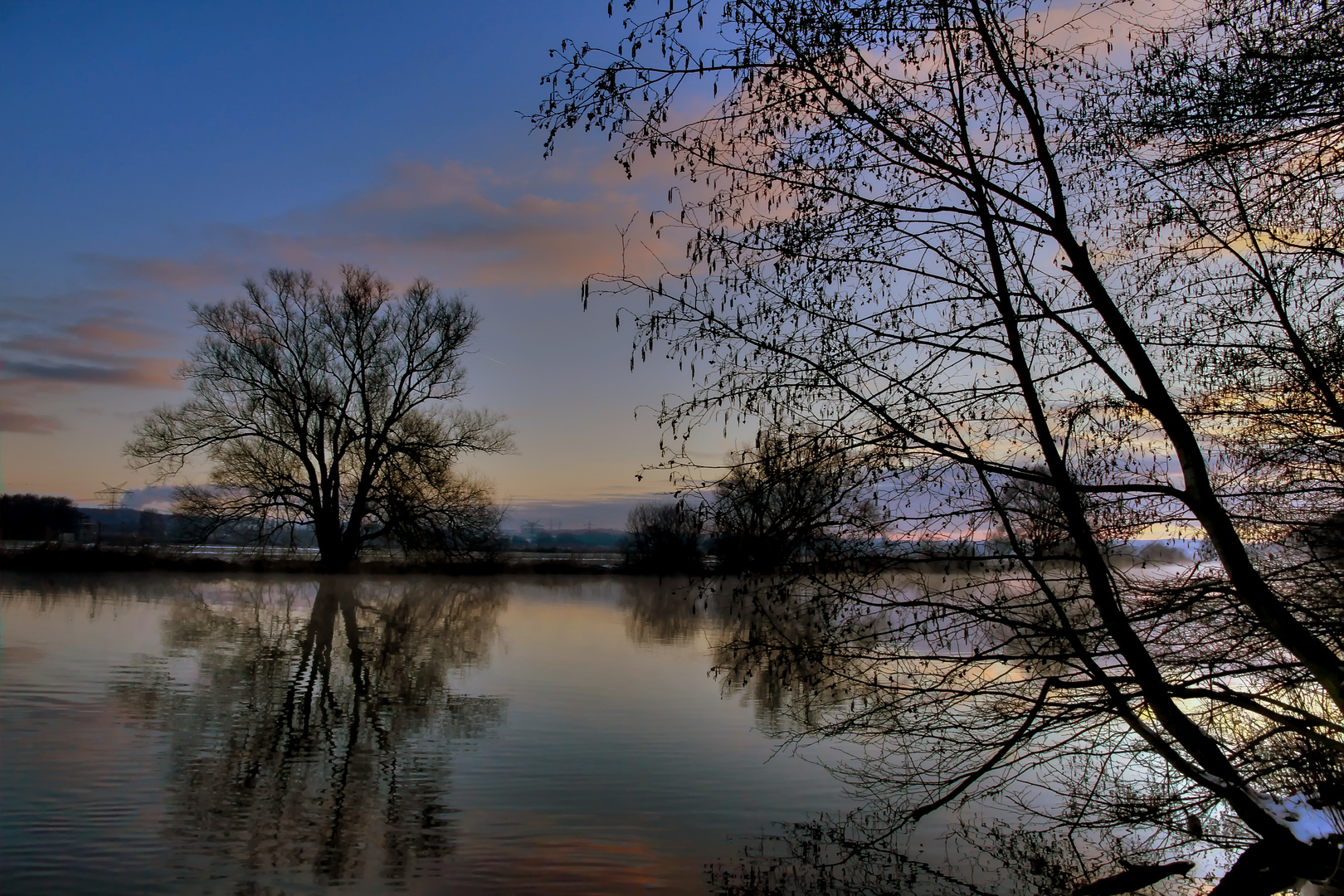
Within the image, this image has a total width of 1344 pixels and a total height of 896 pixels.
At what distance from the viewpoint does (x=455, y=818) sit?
583cm

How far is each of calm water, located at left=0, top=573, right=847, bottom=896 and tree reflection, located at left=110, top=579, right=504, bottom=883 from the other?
0.02 metres

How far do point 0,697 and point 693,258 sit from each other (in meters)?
8.35

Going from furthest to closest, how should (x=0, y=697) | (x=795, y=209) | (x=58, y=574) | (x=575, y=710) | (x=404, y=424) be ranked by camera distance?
(x=404, y=424) → (x=58, y=574) → (x=575, y=710) → (x=0, y=697) → (x=795, y=209)

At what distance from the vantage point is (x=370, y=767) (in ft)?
22.6

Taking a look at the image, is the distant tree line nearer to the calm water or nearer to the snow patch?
the calm water

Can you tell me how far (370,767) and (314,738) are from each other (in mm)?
1081

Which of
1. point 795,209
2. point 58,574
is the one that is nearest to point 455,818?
point 795,209

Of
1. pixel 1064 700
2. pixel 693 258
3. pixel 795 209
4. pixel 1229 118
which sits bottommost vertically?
pixel 1064 700

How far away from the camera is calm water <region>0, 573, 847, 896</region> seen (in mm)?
4996

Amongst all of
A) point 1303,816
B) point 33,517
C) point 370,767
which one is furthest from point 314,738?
point 33,517

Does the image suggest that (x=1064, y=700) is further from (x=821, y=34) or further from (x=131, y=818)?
(x=131, y=818)

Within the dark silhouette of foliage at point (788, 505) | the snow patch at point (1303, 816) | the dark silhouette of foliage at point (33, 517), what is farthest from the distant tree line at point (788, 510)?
the dark silhouette of foliage at point (33, 517)

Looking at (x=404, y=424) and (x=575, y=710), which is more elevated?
(x=404, y=424)

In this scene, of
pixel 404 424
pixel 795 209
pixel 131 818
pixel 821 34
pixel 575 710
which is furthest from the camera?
pixel 404 424
